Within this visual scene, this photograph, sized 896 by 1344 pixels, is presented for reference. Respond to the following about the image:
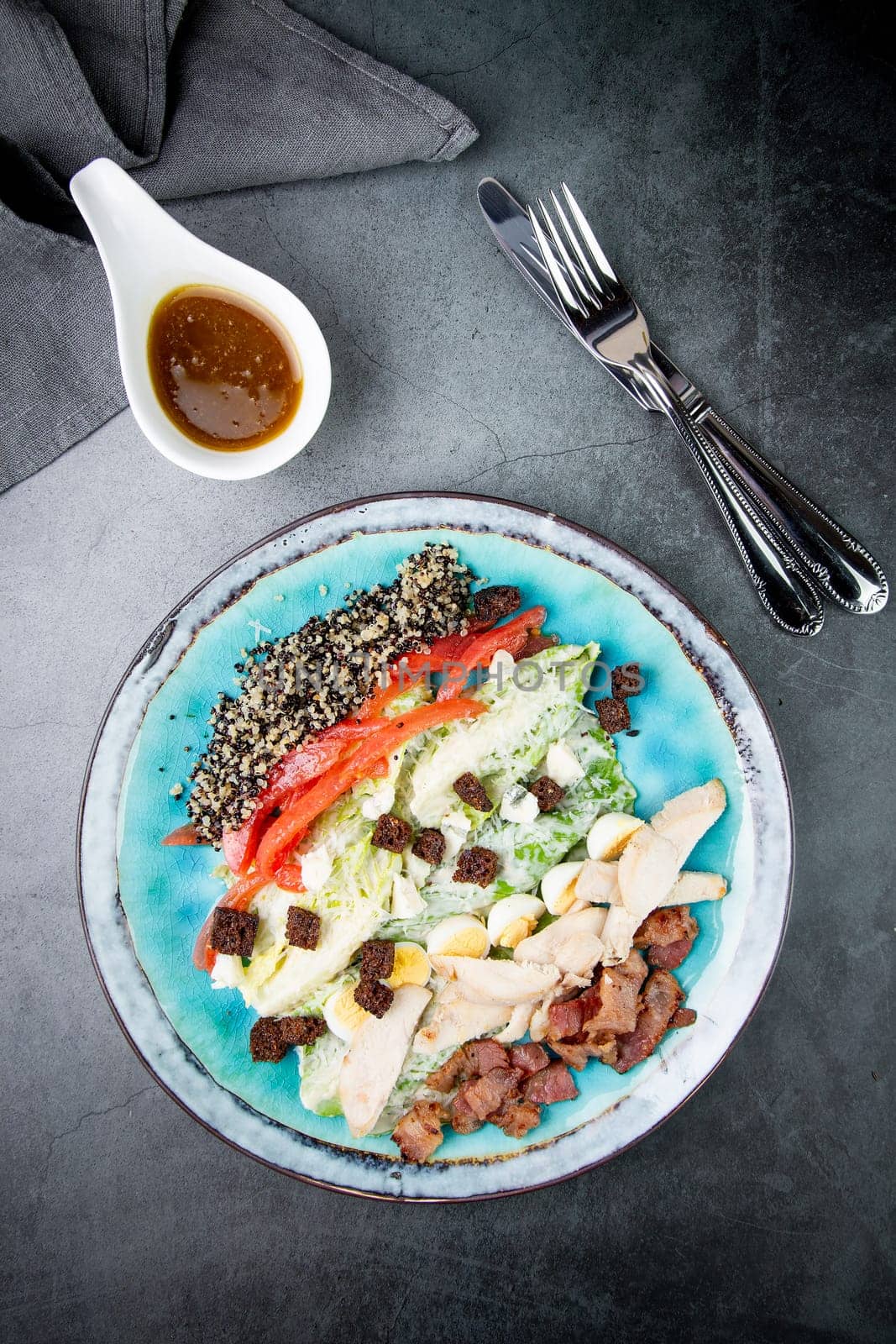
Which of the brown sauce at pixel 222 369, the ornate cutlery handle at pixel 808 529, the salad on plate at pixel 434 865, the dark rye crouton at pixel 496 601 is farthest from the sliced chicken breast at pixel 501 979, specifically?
the brown sauce at pixel 222 369

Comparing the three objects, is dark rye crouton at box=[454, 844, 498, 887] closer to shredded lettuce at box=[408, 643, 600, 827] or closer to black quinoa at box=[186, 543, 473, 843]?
shredded lettuce at box=[408, 643, 600, 827]

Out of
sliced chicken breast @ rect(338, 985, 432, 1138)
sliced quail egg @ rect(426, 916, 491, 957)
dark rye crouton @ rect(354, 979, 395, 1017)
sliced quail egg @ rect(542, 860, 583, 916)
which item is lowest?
sliced chicken breast @ rect(338, 985, 432, 1138)

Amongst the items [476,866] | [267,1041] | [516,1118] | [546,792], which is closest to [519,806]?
[546,792]

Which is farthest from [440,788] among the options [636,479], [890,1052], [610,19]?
[610,19]

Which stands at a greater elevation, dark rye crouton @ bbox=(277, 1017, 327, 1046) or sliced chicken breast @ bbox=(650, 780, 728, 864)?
sliced chicken breast @ bbox=(650, 780, 728, 864)

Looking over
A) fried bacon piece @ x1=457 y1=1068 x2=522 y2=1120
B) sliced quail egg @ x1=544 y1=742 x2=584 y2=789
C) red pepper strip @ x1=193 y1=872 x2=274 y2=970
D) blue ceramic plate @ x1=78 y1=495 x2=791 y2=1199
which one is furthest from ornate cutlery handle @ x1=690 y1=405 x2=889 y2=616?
red pepper strip @ x1=193 y1=872 x2=274 y2=970

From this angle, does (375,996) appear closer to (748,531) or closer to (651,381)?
(748,531)

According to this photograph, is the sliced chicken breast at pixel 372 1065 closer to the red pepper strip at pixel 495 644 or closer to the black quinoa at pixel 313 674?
the black quinoa at pixel 313 674

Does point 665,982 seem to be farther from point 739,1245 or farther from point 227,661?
point 227,661
